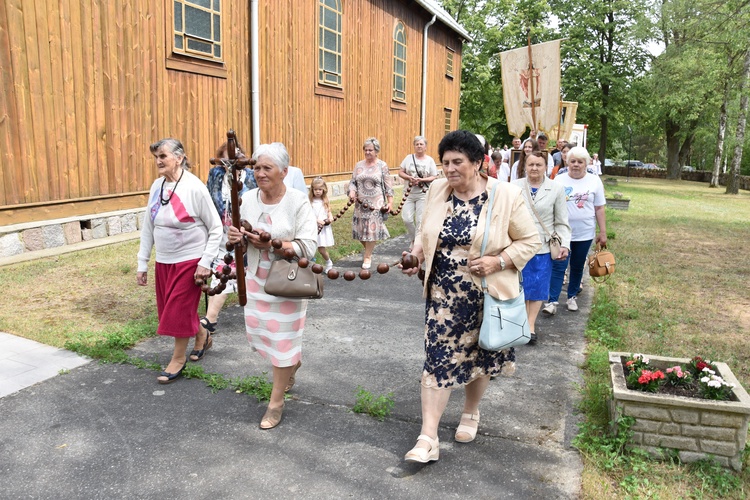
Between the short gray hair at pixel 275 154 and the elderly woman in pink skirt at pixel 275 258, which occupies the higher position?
the short gray hair at pixel 275 154

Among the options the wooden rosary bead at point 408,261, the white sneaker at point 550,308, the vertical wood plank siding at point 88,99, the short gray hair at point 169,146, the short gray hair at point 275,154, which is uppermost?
the vertical wood plank siding at point 88,99

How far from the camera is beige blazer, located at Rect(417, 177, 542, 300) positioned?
11.0ft

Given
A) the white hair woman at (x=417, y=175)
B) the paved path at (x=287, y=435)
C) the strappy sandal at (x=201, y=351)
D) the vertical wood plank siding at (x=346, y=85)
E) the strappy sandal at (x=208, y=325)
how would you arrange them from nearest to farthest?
1. the paved path at (x=287, y=435)
2. the strappy sandal at (x=201, y=351)
3. the strappy sandal at (x=208, y=325)
4. the white hair woman at (x=417, y=175)
5. the vertical wood plank siding at (x=346, y=85)

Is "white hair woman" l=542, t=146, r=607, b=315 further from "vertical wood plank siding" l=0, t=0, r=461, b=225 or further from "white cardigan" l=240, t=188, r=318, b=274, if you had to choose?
"vertical wood plank siding" l=0, t=0, r=461, b=225

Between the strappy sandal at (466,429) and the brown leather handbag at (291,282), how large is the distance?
1204 mm

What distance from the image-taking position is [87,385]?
177 inches

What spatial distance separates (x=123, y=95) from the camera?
31.1ft

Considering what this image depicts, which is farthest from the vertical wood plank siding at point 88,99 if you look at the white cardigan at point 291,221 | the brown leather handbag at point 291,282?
the brown leather handbag at point 291,282

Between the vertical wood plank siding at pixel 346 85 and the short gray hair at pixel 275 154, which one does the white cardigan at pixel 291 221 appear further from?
the vertical wood plank siding at pixel 346 85

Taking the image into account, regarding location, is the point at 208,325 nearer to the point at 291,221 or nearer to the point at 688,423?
the point at 291,221

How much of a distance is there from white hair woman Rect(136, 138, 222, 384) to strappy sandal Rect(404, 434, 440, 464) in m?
1.91

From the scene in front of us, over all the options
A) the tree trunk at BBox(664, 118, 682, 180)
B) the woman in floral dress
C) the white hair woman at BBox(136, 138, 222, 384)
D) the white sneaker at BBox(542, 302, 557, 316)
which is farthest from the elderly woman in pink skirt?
the tree trunk at BBox(664, 118, 682, 180)

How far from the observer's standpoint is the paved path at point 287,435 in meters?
3.24

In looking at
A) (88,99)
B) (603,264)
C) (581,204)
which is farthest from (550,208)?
(88,99)
